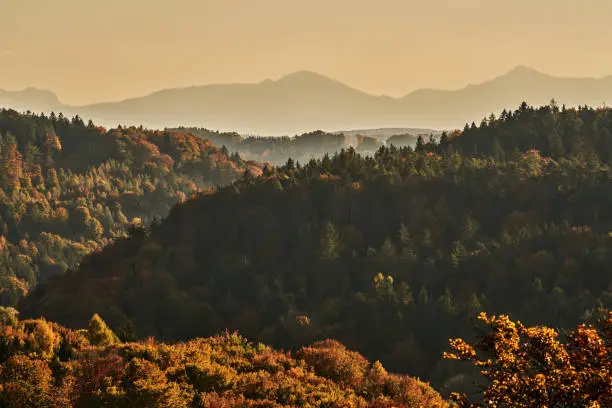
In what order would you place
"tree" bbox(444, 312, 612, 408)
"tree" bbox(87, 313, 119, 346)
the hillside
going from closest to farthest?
"tree" bbox(444, 312, 612, 408) → the hillside → "tree" bbox(87, 313, 119, 346)

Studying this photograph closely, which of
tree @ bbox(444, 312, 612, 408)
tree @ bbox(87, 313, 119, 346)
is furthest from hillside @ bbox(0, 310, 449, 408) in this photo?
tree @ bbox(444, 312, 612, 408)

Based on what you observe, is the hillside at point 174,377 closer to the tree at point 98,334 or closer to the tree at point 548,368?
the tree at point 98,334

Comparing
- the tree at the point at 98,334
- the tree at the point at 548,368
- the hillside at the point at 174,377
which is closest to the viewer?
the tree at the point at 548,368

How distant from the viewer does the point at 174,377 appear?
45375mm

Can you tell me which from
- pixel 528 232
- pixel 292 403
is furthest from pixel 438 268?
pixel 292 403

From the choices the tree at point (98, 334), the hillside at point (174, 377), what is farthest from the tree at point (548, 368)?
the tree at point (98, 334)

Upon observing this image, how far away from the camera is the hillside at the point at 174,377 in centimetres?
3997

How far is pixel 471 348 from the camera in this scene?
2567 centimetres

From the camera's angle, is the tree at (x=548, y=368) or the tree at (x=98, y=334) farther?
the tree at (x=98, y=334)

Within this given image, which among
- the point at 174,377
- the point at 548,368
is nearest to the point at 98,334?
the point at 174,377

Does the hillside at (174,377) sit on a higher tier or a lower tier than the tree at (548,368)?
lower

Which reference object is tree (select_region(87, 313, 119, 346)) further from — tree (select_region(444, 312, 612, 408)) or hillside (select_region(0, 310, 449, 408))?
tree (select_region(444, 312, 612, 408))

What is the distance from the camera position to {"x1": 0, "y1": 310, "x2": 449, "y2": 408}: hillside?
131 ft

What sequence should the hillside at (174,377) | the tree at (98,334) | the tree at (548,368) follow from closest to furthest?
the tree at (548,368) → the hillside at (174,377) → the tree at (98,334)
